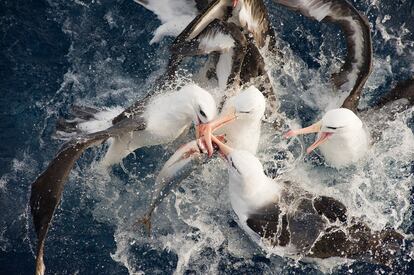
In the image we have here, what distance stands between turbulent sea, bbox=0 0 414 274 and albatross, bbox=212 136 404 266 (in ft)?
0.84

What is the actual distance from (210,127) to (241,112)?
34cm

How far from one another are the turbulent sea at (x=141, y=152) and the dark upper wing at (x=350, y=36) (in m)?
0.31

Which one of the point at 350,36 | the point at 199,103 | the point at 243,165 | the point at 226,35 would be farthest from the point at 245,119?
the point at 350,36

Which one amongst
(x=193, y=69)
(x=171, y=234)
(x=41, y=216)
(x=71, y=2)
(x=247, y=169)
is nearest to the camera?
(x=41, y=216)

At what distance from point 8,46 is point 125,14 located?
1505 mm

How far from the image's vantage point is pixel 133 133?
6.58 metres

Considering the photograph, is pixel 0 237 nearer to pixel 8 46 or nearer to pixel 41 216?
pixel 41 216

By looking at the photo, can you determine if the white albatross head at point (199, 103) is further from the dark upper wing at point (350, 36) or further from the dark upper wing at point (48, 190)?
the dark upper wing at point (350, 36)

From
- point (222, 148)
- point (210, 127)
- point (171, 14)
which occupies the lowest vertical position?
point (222, 148)

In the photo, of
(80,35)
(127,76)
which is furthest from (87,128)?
(80,35)

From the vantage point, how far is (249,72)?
6.70 metres

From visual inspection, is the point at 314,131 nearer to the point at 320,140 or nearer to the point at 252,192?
the point at 320,140

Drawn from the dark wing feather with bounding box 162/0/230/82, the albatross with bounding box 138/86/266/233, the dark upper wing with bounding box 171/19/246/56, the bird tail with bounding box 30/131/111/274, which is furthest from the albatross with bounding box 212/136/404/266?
the bird tail with bounding box 30/131/111/274

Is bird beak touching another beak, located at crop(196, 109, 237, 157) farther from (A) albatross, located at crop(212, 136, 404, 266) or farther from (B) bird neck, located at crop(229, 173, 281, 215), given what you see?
(B) bird neck, located at crop(229, 173, 281, 215)
